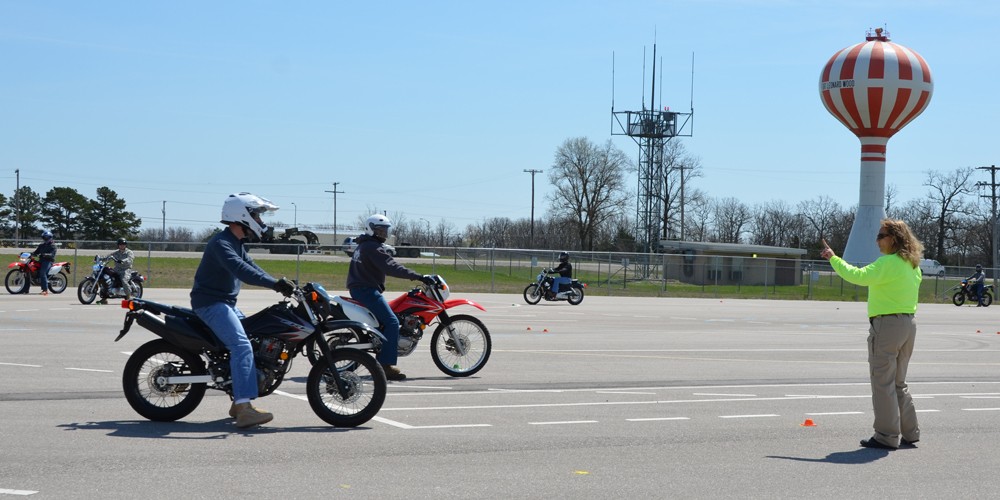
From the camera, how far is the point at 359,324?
955cm

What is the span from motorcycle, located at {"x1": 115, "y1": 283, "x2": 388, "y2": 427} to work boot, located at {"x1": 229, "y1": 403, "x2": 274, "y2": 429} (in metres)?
0.24

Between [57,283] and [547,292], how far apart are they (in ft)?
46.5

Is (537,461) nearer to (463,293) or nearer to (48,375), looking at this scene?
(48,375)

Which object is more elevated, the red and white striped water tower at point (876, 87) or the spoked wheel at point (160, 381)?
the red and white striped water tower at point (876, 87)

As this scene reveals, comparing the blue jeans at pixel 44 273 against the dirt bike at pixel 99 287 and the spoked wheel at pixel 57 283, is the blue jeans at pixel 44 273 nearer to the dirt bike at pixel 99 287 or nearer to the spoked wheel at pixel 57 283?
the spoked wheel at pixel 57 283

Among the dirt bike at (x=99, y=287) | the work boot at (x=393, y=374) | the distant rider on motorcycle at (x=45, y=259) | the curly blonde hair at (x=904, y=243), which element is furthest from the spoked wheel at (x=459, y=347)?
the distant rider on motorcycle at (x=45, y=259)

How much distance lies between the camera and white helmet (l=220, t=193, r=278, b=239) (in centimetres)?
912

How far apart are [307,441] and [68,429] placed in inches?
74.9

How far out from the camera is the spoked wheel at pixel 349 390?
9.13 metres

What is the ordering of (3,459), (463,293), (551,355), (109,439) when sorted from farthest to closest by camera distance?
(463,293) → (551,355) → (109,439) → (3,459)

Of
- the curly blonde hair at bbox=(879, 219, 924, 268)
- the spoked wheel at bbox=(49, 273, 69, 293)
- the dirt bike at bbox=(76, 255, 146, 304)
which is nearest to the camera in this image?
the curly blonde hair at bbox=(879, 219, 924, 268)

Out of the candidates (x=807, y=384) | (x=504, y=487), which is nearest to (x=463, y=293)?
(x=807, y=384)

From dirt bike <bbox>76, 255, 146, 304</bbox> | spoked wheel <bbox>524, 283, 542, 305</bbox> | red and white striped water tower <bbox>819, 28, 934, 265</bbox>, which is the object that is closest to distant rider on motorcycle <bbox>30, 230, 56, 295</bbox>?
dirt bike <bbox>76, 255, 146, 304</bbox>

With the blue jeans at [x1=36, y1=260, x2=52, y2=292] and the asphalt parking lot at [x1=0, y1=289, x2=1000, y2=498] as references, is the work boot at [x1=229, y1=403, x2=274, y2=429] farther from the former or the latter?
the blue jeans at [x1=36, y1=260, x2=52, y2=292]
